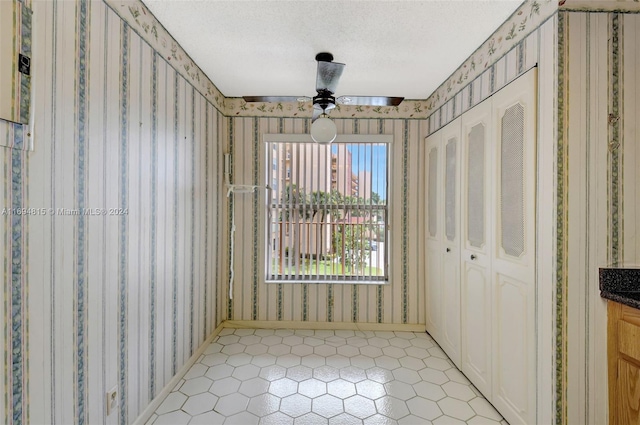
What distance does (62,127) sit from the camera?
1232mm

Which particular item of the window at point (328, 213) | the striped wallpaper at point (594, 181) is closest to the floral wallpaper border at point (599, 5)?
the striped wallpaper at point (594, 181)

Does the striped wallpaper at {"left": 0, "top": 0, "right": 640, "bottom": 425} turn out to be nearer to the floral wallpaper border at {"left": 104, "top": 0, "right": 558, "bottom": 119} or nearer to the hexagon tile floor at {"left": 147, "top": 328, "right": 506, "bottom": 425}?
the floral wallpaper border at {"left": 104, "top": 0, "right": 558, "bottom": 119}

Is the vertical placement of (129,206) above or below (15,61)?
below

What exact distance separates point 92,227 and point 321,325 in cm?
247

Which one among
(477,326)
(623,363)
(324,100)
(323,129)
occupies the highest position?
(324,100)

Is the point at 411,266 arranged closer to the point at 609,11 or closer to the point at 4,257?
the point at 609,11

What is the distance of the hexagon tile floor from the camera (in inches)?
75.2

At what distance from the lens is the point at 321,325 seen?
10.7ft

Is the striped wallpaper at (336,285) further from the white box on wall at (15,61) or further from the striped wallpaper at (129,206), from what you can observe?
the white box on wall at (15,61)

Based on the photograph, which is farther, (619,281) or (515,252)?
(515,252)

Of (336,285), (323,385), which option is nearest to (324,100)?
(336,285)

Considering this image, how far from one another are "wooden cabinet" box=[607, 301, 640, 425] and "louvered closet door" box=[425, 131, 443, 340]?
1.41 metres

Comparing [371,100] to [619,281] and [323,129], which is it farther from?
[619,281]

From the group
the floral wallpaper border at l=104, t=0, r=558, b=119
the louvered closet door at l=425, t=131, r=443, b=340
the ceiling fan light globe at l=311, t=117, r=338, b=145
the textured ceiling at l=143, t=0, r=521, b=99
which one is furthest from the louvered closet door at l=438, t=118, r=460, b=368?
the ceiling fan light globe at l=311, t=117, r=338, b=145
